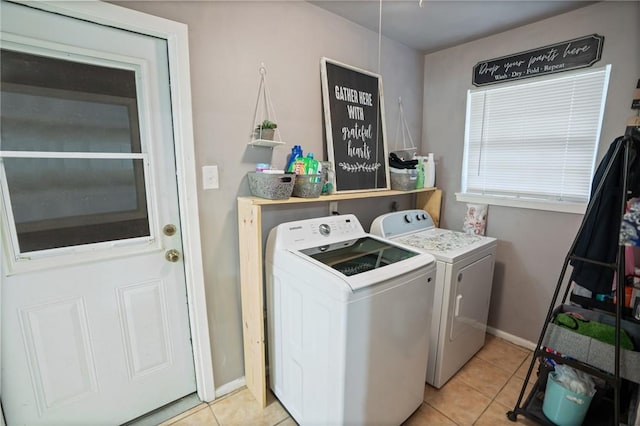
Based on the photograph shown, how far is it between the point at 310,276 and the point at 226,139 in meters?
0.87

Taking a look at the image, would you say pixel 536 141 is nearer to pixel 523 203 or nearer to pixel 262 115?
pixel 523 203

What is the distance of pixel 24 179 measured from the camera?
1.17m

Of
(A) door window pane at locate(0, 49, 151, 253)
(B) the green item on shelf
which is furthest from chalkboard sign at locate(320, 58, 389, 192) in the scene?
(B) the green item on shelf

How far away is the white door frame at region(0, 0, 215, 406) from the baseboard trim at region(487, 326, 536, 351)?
2192mm

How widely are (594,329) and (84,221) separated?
2.57 m

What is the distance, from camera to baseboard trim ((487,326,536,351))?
2.20 meters

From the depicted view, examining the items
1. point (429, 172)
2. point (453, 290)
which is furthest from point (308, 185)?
point (429, 172)

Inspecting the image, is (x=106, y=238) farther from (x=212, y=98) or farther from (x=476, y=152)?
(x=476, y=152)

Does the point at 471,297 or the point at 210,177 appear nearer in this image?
the point at 210,177

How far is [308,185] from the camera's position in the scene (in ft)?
5.24

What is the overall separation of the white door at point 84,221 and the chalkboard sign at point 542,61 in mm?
2245

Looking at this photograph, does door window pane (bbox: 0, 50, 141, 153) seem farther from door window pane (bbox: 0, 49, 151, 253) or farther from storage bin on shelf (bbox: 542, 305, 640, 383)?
storage bin on shelf (bbox: 542, 305, 640, 383)

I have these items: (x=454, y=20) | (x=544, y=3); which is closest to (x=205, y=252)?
(x=454, y=20)

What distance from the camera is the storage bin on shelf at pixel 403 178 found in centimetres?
221
